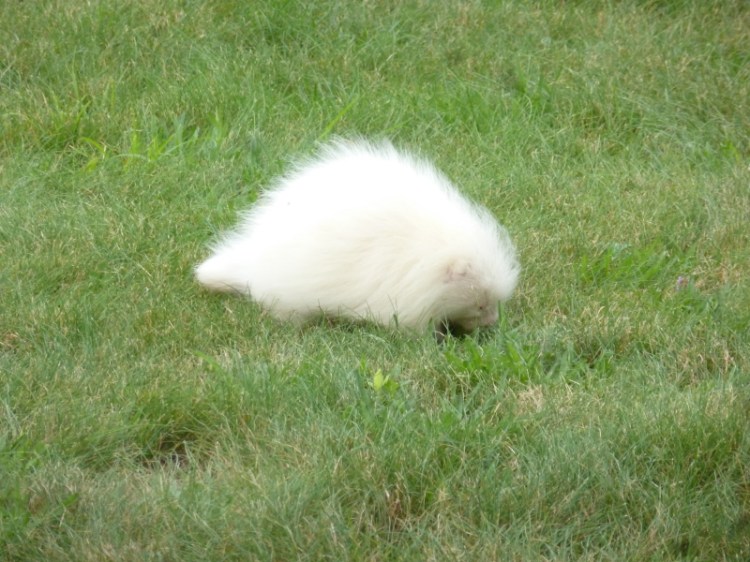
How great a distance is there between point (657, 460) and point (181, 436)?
5.14 feet

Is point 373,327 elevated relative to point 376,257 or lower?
lower

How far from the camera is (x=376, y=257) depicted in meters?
5.26

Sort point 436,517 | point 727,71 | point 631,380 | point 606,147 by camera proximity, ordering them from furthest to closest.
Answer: point 727,71 < point 606,147 < point 631,380 < point 436,517

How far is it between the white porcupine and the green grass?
0.50 feet

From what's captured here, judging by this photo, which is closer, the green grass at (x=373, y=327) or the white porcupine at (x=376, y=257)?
the green grass at (x=373, y=327)

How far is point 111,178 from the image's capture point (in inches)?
261

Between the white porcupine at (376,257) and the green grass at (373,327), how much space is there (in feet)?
0.50

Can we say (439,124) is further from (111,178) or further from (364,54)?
(111,178)

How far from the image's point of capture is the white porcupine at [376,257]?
521 cm

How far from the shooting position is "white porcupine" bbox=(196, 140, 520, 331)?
17.1ft

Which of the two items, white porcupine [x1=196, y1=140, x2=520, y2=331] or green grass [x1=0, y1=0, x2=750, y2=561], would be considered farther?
white porcupine [x1=196, y1=140, x2=520, y2=331]

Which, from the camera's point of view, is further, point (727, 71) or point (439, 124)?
point (727, 71)

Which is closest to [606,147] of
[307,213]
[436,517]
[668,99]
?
[668,99]

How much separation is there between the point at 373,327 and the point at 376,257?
0.94 ft
